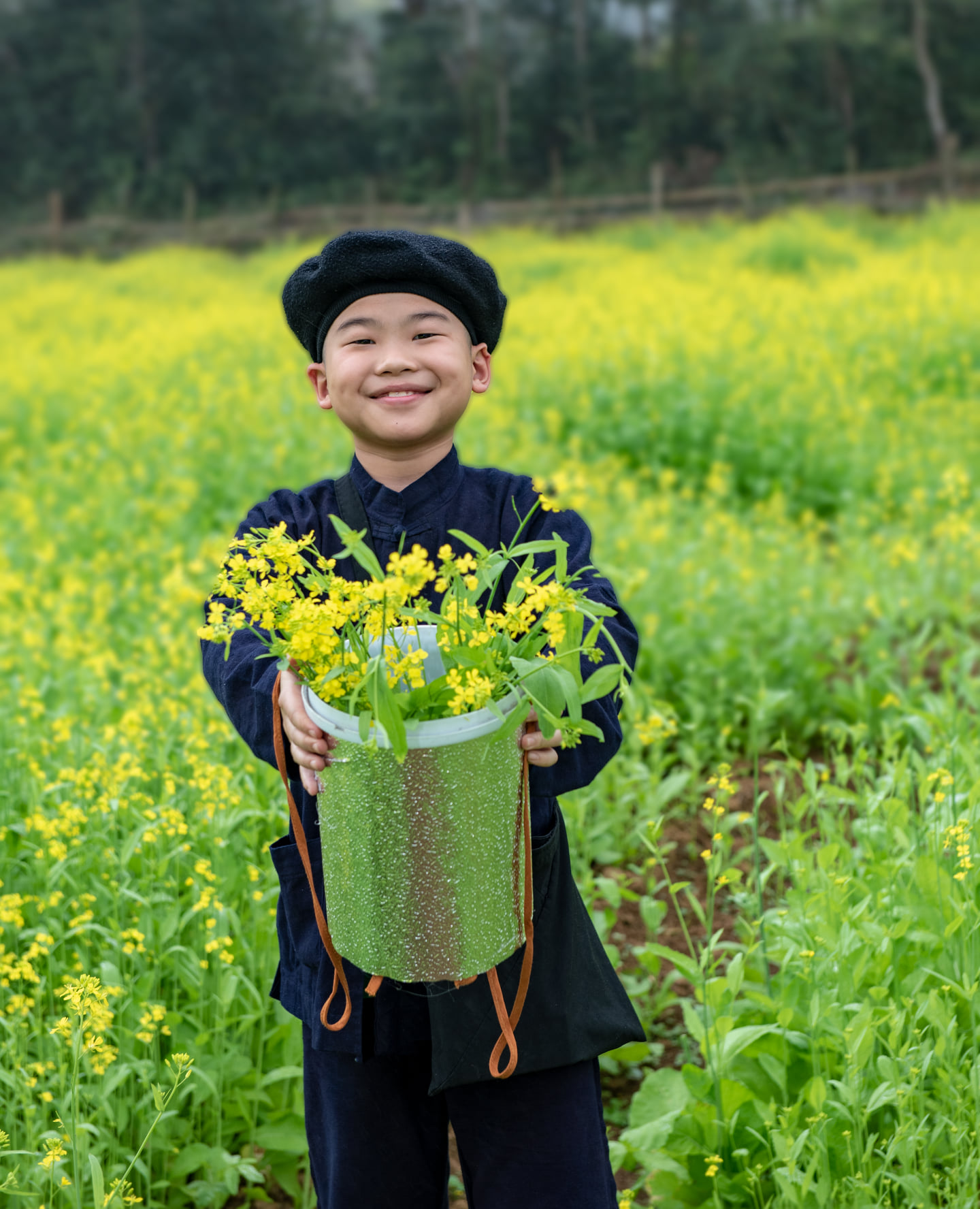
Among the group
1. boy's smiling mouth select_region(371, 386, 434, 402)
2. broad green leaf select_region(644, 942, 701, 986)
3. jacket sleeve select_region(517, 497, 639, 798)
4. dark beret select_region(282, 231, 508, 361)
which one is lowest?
broad green leaf select_region(644, 942, 701, 986)

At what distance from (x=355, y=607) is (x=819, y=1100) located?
100 centimetres

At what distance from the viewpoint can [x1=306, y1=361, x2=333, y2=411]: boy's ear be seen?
1637mm

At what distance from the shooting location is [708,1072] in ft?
6.23

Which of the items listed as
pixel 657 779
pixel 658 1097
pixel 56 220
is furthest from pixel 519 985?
pixel 56 220

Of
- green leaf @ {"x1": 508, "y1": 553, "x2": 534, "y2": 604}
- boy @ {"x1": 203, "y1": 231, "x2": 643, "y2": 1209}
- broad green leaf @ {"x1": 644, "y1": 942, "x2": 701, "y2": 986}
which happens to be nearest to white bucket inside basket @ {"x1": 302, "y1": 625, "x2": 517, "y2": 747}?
green leaf @ {"x1": 508, "y1": 553, "x2": 534, "y2": 604}

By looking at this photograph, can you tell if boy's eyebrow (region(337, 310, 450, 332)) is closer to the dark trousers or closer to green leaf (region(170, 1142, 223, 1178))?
the dark trousers

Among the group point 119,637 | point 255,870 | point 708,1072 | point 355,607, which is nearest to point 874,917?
point 708,1072

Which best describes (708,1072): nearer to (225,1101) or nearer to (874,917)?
(874,917)

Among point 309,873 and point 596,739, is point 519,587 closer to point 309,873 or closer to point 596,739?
point 596,739

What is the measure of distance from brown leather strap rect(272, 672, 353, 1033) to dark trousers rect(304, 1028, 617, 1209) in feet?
0.47

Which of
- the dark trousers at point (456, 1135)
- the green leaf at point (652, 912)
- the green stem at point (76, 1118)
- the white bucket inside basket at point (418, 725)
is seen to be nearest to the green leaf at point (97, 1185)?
the green stem at point (76, 1118)

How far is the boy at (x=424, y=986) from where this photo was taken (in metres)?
Answer: 1.46

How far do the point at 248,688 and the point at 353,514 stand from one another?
31cm

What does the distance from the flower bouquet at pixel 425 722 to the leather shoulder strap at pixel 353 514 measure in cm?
30
